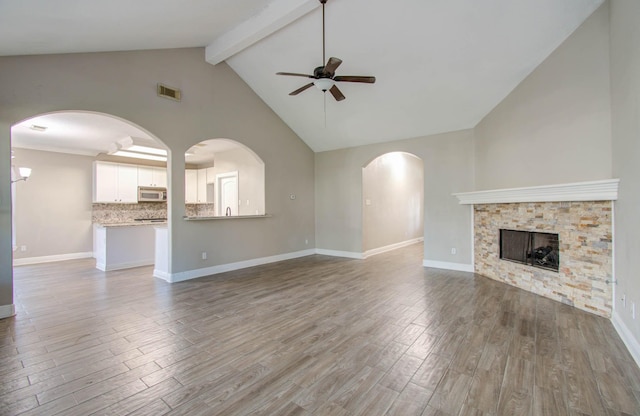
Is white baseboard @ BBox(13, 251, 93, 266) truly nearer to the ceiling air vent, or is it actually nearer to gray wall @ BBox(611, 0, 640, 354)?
the ceiling air vent

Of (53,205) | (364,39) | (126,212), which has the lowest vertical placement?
(126,212)

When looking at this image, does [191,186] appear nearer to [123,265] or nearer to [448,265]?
[123,265]

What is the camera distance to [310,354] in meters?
2.36

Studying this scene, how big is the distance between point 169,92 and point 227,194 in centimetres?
391

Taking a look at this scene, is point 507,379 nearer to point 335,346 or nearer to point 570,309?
point 335,346

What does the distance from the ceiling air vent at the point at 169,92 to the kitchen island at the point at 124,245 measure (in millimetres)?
2631

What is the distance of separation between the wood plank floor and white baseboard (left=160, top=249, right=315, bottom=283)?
54 cm

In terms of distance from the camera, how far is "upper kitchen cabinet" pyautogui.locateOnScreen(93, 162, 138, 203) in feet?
23.0

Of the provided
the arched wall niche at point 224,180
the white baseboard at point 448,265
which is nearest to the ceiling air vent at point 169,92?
the arched wall niche at point 224,180

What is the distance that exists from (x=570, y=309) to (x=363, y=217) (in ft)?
13.0

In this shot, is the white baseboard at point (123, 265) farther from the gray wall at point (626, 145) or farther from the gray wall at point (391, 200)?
the gray wall at point (626, 145)

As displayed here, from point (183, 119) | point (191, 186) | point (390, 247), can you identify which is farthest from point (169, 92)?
point (390, 247)

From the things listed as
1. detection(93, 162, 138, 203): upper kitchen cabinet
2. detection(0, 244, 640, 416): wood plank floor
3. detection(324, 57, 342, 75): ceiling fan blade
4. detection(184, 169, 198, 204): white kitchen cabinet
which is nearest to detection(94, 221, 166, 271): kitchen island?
detection(93, 162, 138, 203): upper kitchen cabinet

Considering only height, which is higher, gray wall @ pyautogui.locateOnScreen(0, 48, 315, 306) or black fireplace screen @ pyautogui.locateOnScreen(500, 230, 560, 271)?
gray wall @ pyautogui.locateOnScreen(0, 48, 315, 306)
